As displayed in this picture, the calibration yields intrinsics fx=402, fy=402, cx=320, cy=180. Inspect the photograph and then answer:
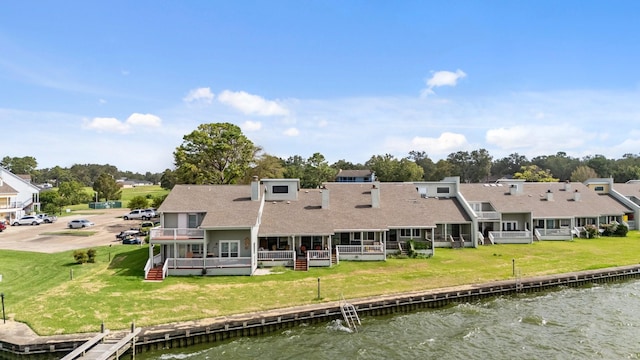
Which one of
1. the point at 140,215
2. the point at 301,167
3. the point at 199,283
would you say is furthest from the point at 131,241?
the point at 301,167

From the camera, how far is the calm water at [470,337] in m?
19.8

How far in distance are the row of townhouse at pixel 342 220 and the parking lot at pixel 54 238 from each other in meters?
11.5

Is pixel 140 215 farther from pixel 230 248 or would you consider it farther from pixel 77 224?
pixel 230 248

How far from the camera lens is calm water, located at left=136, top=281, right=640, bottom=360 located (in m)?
19.8

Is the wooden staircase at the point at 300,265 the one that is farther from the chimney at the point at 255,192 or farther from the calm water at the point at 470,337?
the calm water at the point at 470,337

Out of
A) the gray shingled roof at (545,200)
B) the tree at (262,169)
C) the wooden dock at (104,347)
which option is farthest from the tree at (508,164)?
the wooden dock at (104,347)

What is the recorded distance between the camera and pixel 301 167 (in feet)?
392

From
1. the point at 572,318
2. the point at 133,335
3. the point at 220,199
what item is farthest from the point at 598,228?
the point at 133,335

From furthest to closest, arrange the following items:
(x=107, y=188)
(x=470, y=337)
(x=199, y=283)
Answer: (x=107, y=188)
(x=199, y=283)
(x=470, y=337)

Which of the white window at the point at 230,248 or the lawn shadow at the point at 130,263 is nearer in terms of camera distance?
the lawn shadow at the point at 130,263

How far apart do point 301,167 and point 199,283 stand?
9150cm

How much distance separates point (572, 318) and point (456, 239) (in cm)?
1899

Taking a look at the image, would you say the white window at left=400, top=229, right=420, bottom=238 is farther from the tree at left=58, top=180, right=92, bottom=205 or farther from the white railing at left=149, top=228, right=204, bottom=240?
the tree at left=58, top=180, right=92, bottom=205

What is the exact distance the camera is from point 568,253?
3919 cm
